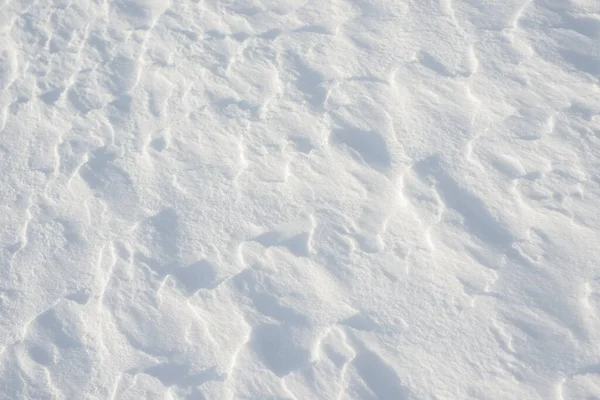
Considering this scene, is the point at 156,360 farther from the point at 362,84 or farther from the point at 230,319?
the point at 362,84

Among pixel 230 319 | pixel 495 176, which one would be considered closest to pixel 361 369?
pixel 230 319

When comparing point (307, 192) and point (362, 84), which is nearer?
point (307, 192)

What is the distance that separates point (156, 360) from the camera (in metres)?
2.20

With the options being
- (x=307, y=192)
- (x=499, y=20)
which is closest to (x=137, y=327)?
(x=307, y=192)

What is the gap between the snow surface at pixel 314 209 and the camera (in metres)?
2.07

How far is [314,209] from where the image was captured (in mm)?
2412

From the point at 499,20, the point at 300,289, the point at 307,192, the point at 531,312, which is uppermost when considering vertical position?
the point at 499,20

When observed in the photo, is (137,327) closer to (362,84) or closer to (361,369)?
(361,369)

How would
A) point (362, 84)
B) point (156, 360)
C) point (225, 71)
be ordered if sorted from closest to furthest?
point (156, 360)
point (362, 84)
point (225, 71)

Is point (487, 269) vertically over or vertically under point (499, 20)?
under

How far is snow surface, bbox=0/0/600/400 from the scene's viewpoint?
2.07 m

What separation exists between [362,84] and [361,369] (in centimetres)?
130

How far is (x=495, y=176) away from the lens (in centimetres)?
234

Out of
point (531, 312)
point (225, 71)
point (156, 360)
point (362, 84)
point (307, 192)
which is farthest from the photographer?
point (225, 71)
